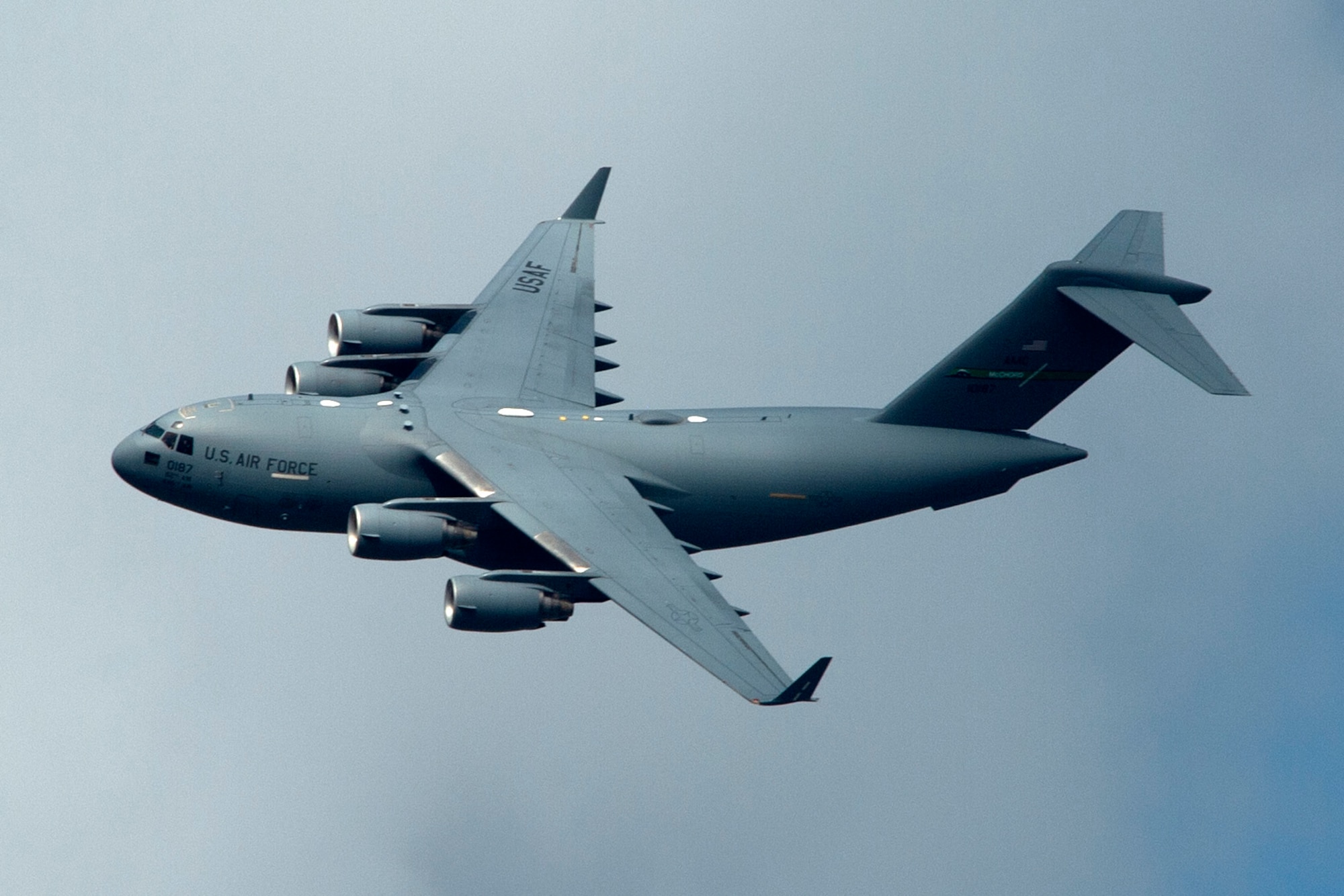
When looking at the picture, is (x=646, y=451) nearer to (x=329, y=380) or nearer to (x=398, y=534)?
(x=398, y=534)

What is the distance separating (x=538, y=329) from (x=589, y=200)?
15.0 feet

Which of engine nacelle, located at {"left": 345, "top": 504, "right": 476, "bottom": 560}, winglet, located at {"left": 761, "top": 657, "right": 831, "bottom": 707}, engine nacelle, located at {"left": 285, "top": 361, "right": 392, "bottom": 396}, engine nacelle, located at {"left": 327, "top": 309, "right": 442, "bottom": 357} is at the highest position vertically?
engine nacelle, located at {"left": 327, "top": 309, "right": 442, "bottom": 357}

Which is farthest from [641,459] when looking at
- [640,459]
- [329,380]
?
[329,380]

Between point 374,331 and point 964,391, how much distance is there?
11553mm

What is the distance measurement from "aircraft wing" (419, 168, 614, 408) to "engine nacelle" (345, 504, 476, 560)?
484 centimetres

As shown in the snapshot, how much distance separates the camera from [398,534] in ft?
129

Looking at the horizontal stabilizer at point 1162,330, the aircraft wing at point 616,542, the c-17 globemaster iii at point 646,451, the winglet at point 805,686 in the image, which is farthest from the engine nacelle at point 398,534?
the horizontal stabilizer at point 1162,330

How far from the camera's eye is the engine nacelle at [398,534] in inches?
1550

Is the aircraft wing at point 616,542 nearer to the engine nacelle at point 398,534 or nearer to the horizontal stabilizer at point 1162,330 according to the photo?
the engine nacelle at point 398,534

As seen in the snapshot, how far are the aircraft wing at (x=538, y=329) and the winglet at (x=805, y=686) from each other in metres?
11.0

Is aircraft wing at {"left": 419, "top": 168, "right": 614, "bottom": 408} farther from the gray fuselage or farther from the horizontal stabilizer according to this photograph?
the horizontal stabilizer

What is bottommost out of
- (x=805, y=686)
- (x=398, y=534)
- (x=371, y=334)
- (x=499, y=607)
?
(x=805, y=686)

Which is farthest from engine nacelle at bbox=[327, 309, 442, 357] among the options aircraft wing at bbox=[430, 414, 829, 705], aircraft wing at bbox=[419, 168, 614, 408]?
aircraft wing at bbox=[430, 414, 829, 705]

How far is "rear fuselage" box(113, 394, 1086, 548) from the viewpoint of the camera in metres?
41.5
